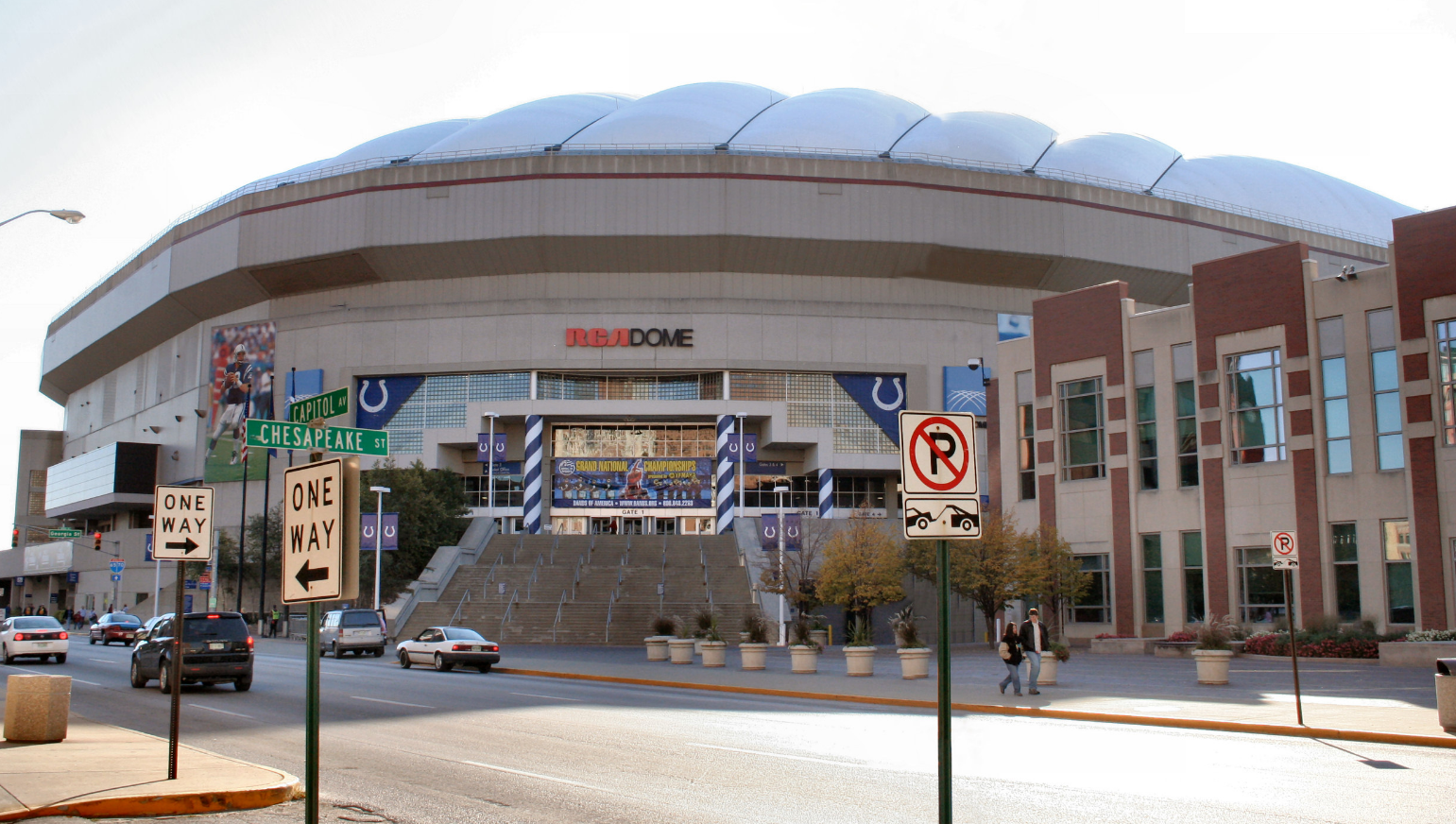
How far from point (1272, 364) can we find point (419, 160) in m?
62.2

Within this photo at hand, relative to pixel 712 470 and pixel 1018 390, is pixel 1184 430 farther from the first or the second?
pixel 712 470

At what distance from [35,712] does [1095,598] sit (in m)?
37.7

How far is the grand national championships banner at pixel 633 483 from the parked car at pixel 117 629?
28.4 m

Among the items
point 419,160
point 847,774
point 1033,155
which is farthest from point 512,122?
point 847,774

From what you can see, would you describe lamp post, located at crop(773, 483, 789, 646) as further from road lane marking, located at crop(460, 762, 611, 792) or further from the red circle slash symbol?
the red circle slash symbol

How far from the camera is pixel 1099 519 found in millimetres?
45500

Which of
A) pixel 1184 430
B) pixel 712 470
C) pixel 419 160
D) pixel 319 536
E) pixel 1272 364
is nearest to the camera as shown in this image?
pixel 319 536

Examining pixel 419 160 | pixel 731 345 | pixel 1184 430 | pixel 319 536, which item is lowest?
pixel 319 536

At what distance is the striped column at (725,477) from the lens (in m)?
74.4

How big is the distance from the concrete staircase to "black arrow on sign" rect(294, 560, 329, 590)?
41.8 m

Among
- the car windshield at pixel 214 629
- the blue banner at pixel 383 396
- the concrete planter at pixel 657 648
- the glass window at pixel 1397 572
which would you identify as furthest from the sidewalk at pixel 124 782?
the blue banner at pixel 383 396

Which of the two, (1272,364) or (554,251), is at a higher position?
(554,251)

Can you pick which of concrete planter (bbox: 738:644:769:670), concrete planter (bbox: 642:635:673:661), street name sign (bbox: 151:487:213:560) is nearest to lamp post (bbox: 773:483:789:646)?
concrete planter (bbox: 642:635:673:661)

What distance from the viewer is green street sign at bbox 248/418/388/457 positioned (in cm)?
897
